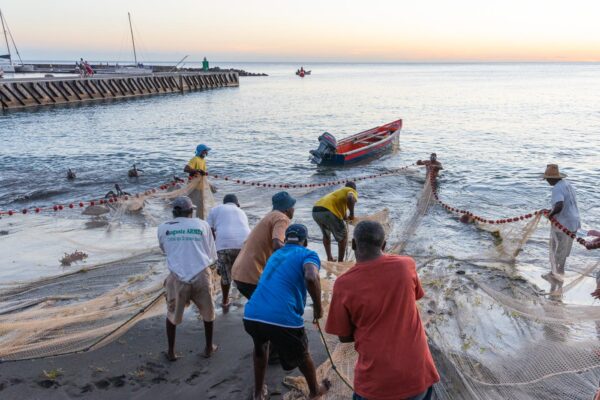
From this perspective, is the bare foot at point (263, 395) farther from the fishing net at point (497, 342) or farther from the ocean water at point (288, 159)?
the ocean water at point (288, 159)

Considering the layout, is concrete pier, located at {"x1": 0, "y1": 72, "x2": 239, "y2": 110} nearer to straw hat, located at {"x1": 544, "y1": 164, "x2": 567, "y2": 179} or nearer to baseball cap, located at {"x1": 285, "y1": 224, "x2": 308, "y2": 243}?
straw hat, located at {"x1": 544, "y1": 164, "x2": 567, "y2": 179}

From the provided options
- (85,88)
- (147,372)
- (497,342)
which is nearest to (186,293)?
(147,372)

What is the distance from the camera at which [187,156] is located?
21312 mm

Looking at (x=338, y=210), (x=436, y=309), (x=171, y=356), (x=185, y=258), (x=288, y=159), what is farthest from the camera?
(x=288, y=159)

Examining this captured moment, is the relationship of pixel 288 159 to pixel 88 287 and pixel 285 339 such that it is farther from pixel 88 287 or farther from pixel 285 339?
pixel 285 339

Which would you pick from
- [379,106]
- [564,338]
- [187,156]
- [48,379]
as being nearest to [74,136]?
[187,156]

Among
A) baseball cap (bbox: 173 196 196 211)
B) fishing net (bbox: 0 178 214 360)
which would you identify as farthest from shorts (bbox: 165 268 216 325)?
fishing net (bbox: 0 178 214 360)

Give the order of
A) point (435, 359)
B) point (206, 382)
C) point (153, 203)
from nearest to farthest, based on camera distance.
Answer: point (206, 382) < point (435, 359) < point (153, 203)

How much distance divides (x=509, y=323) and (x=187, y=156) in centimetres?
1784

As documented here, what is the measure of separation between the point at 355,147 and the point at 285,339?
56.9 feet

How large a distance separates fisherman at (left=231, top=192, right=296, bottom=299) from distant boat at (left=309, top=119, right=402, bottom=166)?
13.6 m

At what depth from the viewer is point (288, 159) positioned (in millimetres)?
21438

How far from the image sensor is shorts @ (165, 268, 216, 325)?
14.6 feet

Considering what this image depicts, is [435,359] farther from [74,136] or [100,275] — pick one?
[74,136]
